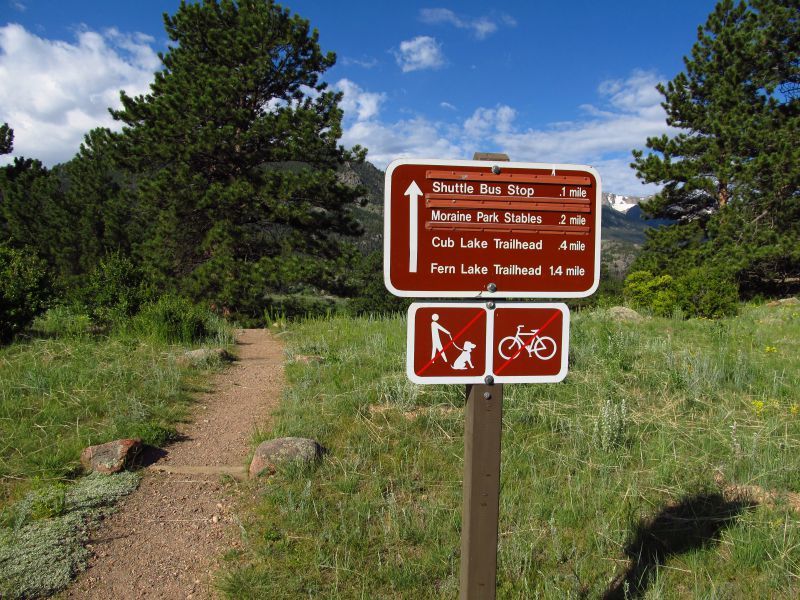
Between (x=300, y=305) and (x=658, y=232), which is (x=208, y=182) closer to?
(x=300, y=305)

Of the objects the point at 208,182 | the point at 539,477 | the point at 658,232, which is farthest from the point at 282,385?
the point at 658,232

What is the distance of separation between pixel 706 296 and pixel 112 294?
40.0 ft

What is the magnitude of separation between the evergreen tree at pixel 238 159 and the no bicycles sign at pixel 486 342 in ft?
47.9

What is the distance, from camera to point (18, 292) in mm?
7578

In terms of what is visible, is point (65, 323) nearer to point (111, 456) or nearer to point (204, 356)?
point (204, 356)

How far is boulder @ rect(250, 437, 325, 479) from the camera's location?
382 cm

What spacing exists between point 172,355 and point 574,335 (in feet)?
17.8

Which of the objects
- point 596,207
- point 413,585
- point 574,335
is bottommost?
point 413,585

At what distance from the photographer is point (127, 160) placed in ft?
57.3

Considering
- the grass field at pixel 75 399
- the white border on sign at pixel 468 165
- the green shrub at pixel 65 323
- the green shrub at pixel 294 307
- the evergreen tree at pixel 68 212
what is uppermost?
the evergreen tree at pixel 68 212

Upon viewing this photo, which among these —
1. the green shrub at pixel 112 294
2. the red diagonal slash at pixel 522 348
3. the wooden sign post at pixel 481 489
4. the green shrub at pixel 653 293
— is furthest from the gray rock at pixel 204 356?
the green shrub at pixel 653 293

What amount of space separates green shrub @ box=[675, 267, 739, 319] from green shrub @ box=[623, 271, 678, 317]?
0.81 ft

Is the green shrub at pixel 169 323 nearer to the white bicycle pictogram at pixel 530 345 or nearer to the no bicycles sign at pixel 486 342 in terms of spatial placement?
the no bicycles sign at pixel 486 342

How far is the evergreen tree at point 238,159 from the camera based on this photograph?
16.3 meters
